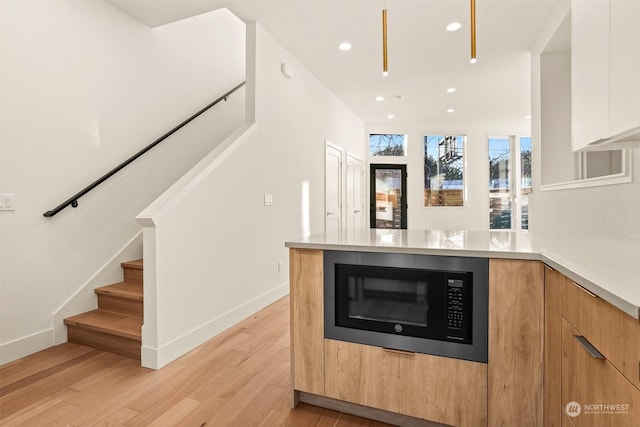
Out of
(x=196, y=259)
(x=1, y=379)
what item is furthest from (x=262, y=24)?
(x=1, y=379)

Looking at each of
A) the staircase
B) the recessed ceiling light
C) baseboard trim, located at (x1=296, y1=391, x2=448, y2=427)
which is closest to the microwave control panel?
baseboard trim, located at (x1=296, y1=391, x2=448, y2=427)

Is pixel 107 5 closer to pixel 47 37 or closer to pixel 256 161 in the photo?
pixel 47 37

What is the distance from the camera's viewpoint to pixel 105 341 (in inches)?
101

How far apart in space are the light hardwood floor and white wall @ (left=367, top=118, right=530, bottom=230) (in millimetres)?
6218

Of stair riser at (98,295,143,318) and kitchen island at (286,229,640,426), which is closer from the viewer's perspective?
kitchen island at (286,229,640,426)

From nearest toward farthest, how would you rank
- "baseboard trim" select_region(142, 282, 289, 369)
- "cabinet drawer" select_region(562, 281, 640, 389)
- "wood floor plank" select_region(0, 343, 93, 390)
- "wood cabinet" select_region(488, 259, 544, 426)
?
"cabinet drawer" select_region(562, 281, 640, 389), "wood cabinet" select_region(488, 259, 544, 426), "wood floor plank" select_region(0, 343, 93, 390), "baseboard trim" select_region(142, 282, 289, 369)

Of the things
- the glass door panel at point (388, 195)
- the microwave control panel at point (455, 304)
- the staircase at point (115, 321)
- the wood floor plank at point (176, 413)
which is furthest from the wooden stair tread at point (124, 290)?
the glass door panel at point (388, 195)

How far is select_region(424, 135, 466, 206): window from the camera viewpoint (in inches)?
322

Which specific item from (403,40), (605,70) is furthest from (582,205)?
(403,40)

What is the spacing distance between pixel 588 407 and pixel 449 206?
7.50m

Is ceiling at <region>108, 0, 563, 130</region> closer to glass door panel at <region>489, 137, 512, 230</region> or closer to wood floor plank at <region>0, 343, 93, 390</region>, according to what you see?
glass door panel at <region>489, 137, 512, 230</region>

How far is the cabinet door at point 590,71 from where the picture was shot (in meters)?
1.24

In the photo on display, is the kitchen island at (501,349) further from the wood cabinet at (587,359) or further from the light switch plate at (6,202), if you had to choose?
the light switch plate at (6,202)

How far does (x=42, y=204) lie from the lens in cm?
262
